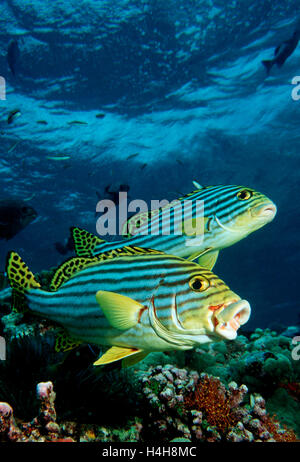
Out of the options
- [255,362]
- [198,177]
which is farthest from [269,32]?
[255,362]

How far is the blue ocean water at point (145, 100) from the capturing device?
16.4 metres

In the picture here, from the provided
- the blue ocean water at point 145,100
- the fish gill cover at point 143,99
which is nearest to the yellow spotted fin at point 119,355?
the fish gill cover at point 143,99

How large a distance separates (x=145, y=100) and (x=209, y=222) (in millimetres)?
Result: 20462

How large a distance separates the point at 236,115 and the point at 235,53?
5722 millimetres

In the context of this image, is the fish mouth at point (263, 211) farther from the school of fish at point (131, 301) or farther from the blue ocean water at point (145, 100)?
the blue ocean water at point (145, 100)

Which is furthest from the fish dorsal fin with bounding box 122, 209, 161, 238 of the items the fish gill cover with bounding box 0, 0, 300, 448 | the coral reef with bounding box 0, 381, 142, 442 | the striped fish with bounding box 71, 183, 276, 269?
the fish gill cover with bounding box 0, 0, 300, 448

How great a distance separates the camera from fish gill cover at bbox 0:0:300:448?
16.1 metres

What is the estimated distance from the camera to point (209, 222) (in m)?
3.74

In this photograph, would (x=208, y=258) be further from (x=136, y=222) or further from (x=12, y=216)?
(x=12, y=216)

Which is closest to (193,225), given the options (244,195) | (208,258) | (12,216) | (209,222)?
(209,222)

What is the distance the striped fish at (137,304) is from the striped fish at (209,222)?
117 centimetres

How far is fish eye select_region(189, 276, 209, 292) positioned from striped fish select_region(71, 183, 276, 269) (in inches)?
62.7

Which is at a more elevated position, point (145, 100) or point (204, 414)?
point (145, 100)

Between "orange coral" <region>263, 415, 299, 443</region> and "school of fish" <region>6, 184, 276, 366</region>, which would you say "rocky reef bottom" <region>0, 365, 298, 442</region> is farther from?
"school of fish" <region>6, 184, 276, 366</region>
